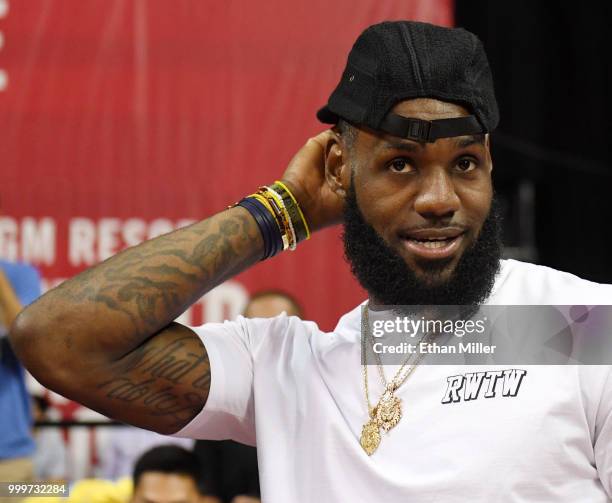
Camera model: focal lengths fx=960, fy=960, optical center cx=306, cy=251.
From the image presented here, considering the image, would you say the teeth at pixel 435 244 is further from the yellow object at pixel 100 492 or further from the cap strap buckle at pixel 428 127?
the yellow object at pixel 100 492

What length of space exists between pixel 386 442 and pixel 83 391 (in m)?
0.63

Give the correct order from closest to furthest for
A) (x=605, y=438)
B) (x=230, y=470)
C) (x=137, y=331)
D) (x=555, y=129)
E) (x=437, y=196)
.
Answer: (x=605, y=438), (x=437, y=196), (x=137, y=331), (x=230, y=470), (x=555, y=129)

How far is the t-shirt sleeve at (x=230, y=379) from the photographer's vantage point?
2035 millimetres

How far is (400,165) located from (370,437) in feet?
1.77

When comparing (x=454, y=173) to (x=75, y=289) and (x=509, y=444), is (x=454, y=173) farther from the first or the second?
(x=75, y=289)

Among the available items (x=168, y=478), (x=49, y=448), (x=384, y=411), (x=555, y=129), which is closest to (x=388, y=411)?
(x=384, y=411)

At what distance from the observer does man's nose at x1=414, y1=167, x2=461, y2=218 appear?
1.84 m

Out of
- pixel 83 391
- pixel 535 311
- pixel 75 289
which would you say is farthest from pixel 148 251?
pixel 535 311

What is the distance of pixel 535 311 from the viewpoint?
1895 millimetres

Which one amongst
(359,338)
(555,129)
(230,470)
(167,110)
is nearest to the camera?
(359,338)

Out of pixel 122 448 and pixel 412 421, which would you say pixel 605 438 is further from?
pixel 122 448

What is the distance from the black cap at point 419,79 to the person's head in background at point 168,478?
2092mm

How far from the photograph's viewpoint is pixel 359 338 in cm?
208

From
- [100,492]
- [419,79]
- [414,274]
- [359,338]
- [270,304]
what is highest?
[419,79]
